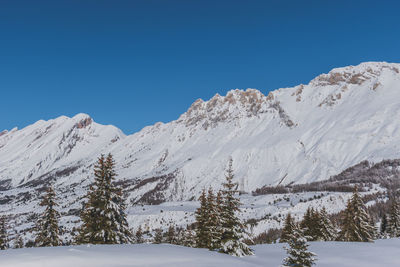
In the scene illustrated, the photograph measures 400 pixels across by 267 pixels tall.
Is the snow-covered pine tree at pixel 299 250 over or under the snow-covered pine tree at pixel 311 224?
over

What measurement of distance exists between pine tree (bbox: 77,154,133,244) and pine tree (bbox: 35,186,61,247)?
5.26 meters

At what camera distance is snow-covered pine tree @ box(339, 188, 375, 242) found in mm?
37219

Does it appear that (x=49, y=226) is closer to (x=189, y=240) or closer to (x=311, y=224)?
Answer: (x=189, y=240)

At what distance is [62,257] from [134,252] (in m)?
3.97

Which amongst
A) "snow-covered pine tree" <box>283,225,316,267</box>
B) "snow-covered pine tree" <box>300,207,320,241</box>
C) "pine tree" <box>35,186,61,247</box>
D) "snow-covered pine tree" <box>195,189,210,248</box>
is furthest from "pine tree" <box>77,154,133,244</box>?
"snow-covered pine tree" <box>300,207,320,241</box>

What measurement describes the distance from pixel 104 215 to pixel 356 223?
1126 inches

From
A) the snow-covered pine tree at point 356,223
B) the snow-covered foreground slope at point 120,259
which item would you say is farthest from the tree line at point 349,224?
the snow-covered foreground slope at point 120,259

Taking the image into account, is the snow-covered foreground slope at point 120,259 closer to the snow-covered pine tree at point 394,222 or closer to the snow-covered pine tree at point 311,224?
the snow-covered pine tree at point 311,224

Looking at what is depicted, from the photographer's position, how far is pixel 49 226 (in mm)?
31875

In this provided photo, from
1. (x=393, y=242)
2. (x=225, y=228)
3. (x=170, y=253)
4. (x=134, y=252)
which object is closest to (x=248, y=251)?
(x=225, y=228)

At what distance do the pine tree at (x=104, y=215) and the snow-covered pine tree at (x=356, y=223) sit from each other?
84.3 ft

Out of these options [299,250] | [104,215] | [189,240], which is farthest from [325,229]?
[104,215]

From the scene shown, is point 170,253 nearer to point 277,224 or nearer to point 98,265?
point 98,265

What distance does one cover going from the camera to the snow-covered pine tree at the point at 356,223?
122ft
